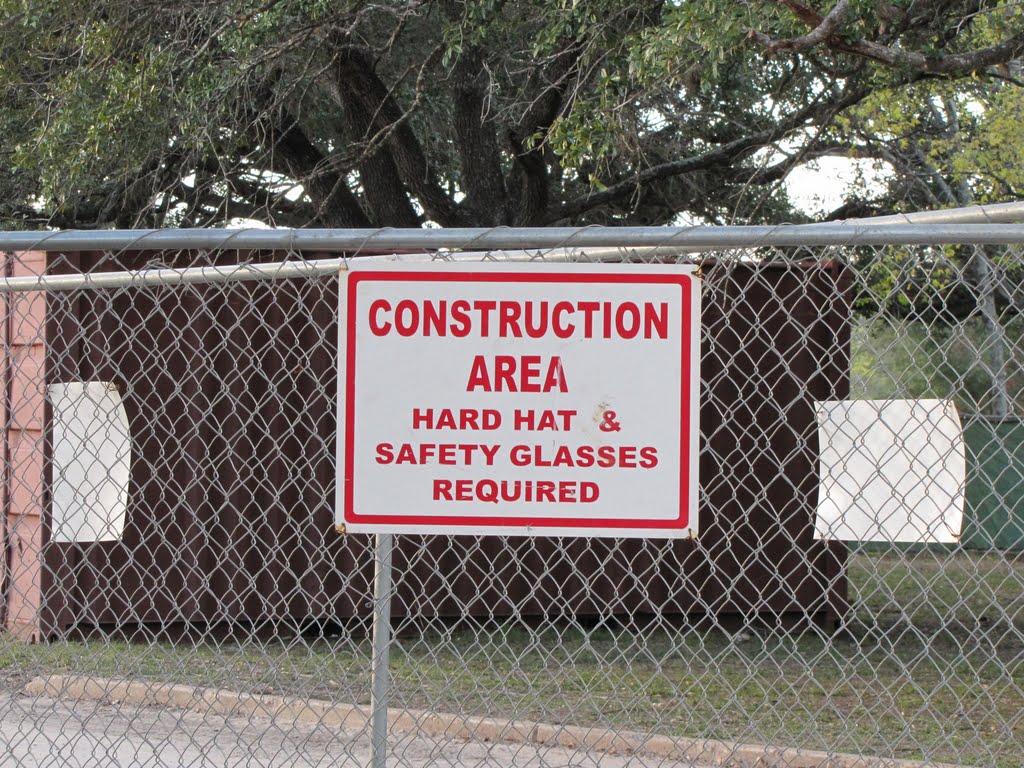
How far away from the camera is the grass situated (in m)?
5.34

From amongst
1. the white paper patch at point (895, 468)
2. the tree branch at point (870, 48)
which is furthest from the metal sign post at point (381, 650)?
the tree branch at point (870, 48)

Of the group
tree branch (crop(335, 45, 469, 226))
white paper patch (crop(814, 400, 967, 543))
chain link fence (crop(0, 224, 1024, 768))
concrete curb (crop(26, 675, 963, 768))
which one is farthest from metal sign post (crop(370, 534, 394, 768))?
tree branch (crop(335, 45, 469, 226))

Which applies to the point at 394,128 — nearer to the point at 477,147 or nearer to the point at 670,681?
the point at 477,147

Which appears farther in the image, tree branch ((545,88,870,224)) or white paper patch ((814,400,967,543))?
tree branch ((545,88,870,224))

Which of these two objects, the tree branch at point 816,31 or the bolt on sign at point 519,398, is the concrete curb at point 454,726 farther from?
the tree branch at point 816,31

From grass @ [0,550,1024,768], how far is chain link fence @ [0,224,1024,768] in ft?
0.12

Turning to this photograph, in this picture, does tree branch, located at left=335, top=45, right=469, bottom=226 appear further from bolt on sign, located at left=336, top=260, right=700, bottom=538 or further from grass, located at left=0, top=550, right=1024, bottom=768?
bolt on sign, located at left=336, top=260, right=700, bottom=538

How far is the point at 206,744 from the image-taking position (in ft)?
16.4

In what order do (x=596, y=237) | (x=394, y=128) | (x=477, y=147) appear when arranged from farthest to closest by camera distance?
(x=477, y=147)
(x=394, y=128)
(x=596, y=237)

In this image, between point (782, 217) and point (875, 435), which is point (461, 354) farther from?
point (782, 217)

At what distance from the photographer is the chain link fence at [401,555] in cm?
341

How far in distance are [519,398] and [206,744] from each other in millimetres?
2950

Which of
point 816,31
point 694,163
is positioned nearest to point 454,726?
point 816,31

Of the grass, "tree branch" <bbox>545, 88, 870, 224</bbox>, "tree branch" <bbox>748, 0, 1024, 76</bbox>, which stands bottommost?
the grass
